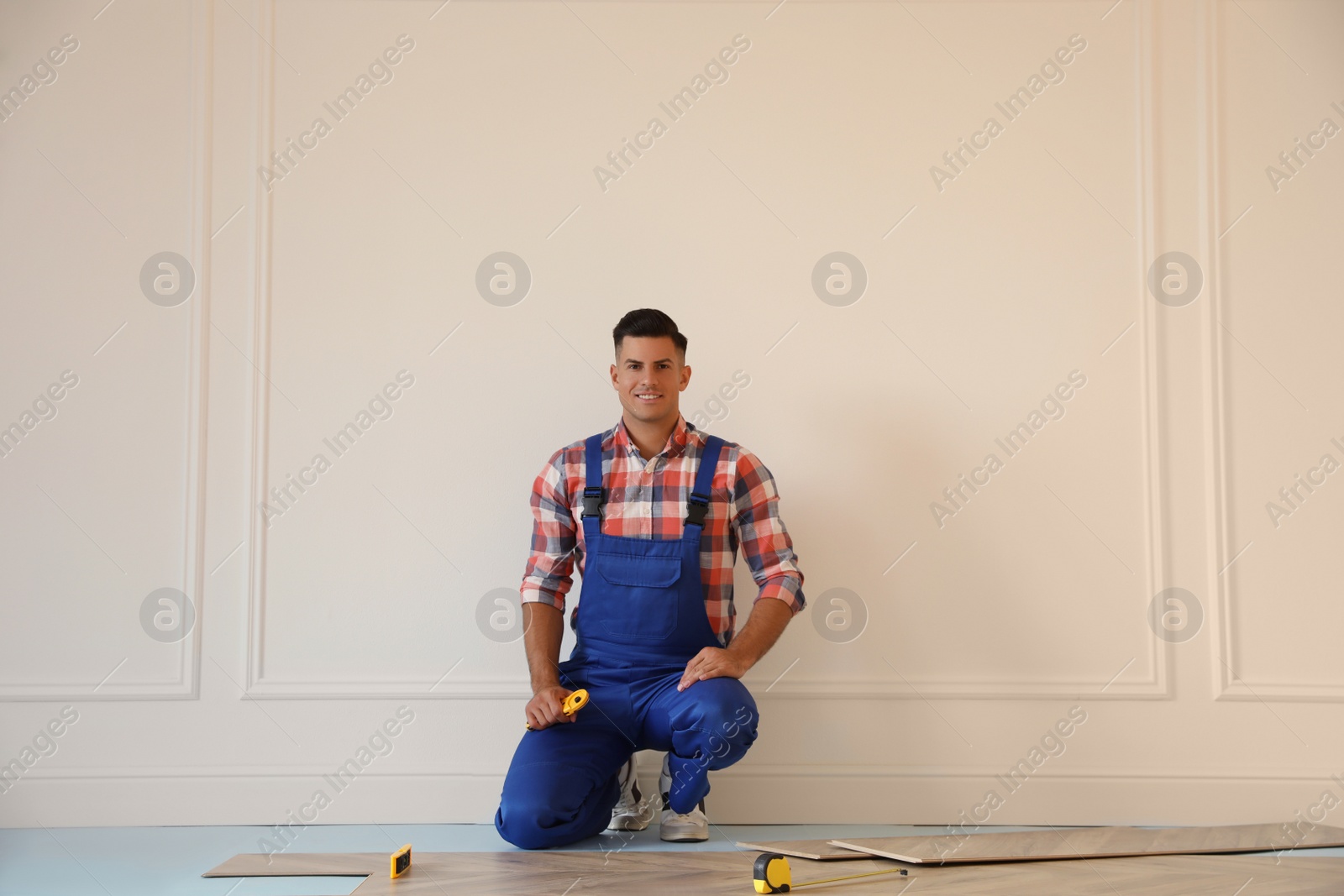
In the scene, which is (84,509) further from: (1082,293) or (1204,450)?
(1204,450)

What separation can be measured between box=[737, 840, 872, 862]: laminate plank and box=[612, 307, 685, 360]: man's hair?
1.15 metres

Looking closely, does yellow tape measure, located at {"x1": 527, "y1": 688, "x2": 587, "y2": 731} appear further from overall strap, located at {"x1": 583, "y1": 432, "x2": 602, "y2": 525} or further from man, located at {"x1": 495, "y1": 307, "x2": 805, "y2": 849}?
overall strap, located at {"x1": 583, "y1": 432, "x2": 602, "y2": 525}

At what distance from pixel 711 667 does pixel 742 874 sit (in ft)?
1.38

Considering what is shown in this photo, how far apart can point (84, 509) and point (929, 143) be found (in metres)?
2.49

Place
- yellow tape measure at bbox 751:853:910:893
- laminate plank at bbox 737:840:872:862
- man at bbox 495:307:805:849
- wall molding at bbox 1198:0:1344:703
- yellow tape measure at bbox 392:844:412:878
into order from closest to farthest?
yellow tape measure at bbox 751:853:910:893 < yellow tape measure at bbox 392:844:412:878 < laminate plank at bbox 737:840:872:862 < man at bbox 495:307:805:849 < wall molding at bbox 1198:0:1344:703

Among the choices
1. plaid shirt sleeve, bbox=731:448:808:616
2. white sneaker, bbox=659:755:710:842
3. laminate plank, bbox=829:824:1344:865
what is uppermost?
plaid shirt sleeve, bbox=731:448:808:616

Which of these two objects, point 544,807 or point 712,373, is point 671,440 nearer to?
point 712,373

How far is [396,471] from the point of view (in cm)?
241

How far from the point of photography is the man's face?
2096mm

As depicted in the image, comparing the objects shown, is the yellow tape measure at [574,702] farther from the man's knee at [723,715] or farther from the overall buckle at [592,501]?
the overall buckle at [592,501]

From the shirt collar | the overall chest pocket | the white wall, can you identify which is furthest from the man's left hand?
the shirt collar

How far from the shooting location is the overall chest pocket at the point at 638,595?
6.71 ft

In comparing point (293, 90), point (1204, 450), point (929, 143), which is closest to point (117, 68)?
point (293, 90)

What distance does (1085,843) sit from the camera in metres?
1.99
